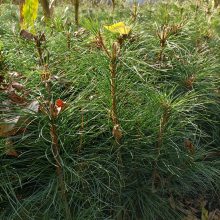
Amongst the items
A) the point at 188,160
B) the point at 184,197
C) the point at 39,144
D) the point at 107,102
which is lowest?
the point at 184,197

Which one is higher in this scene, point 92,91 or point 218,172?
point 92,91

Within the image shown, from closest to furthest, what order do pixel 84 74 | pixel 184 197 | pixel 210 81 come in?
pixel 84 74
pixel 184 197
pixel 210 81

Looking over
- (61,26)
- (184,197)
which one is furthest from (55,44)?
(184,197)

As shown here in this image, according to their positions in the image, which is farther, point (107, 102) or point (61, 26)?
point (61, 26)

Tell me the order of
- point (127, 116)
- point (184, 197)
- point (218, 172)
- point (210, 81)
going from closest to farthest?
1. point (127, 116)
2. point (218, 172)
3. point (184, 197)
4. point (210, 81)

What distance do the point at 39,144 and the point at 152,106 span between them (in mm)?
553

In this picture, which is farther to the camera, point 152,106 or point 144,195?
point 144,195

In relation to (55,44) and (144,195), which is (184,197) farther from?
(55,44)

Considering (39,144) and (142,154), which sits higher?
(39,144)

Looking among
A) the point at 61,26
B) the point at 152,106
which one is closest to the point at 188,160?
the point at 152,106

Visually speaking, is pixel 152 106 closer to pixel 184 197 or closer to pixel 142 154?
A: pixel 142 154

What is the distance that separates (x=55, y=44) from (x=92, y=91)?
608 mm

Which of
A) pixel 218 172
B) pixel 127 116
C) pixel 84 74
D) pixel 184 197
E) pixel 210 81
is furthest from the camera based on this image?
pixel 210 81

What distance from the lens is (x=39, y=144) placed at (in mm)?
1596
